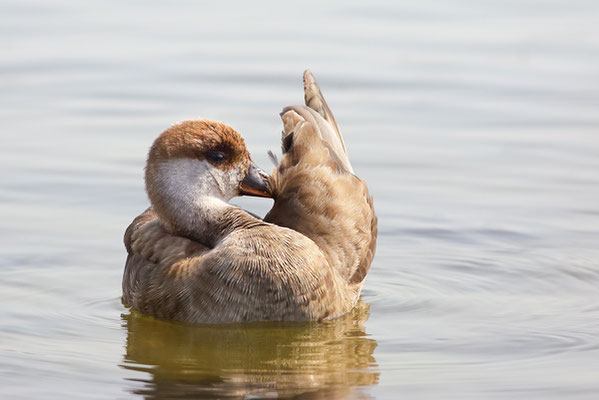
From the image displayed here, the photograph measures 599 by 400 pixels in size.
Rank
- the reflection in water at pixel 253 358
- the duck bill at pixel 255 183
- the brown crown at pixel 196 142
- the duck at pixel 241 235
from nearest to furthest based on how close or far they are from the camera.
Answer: the reflection in water at pixel 253 358 < the duck at pixel 241 235 < the brown crown at pixel 196 142 < the duck bill at pixel 255 183

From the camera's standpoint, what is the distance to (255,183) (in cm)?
870

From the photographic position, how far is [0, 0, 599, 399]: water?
743cm

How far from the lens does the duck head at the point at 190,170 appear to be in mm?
8375

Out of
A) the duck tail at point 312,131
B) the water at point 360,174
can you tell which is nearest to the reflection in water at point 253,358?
the water at point 360,174

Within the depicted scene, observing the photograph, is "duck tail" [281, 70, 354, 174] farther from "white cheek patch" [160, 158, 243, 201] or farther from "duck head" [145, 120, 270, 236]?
"white cheek patch" [160, 158, 243, 201]

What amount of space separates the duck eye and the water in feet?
3.83

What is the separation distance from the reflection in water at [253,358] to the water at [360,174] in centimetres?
2

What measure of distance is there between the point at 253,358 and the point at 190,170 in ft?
4.84

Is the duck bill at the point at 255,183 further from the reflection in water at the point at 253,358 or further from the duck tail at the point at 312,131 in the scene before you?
the reflection in water at the point at 253,358

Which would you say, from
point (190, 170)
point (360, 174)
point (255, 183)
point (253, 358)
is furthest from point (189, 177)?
point (360, 174)

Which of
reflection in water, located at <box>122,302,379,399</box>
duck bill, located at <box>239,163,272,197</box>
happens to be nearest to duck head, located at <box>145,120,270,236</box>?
duck bill, located at <box>239,163,272,197</box>

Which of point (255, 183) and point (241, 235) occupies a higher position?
point (255, 183)

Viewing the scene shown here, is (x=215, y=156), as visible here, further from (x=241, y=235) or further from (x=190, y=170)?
(x=241, y=235)

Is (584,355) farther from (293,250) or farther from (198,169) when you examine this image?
(198,169)
